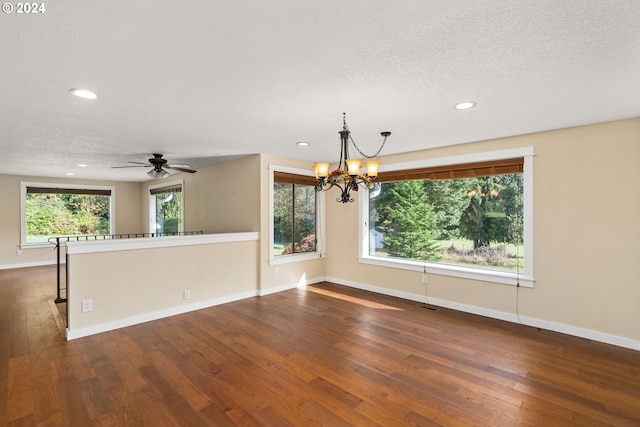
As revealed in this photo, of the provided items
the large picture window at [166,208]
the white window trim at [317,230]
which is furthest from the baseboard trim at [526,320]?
the large picture window at [166,208]

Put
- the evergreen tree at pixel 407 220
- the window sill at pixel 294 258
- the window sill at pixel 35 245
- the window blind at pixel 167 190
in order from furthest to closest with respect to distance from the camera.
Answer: the window sill at pixel 35 245 < the window blind at pixel 167 190 < the window sill at pixel 294 258 < the evergreen tree at pixel 407 220

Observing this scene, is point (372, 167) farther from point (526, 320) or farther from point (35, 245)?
point (35, 245)

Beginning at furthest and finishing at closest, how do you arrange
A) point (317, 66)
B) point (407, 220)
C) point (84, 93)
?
point (407, 220)
point (84, 93)
point (317, 66)

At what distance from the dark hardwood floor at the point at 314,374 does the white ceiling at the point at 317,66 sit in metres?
2.30

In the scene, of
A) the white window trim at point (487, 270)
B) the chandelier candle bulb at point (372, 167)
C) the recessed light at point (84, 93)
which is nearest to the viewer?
the recessed light at point (84, 93)

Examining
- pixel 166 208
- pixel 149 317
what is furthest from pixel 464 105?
pixel 166 208

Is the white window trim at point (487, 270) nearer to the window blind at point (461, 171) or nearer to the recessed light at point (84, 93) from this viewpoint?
the window blind at point (461, 171)

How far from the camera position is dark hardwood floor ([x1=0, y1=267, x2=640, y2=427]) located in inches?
82.3

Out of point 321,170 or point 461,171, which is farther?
point 461,171

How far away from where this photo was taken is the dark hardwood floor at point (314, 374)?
2090 millimetres

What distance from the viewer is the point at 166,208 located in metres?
8.11

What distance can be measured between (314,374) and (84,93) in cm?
294

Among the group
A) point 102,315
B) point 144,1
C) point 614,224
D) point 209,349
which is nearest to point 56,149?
point 102,315

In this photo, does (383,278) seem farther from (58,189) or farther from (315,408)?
(58,189)
